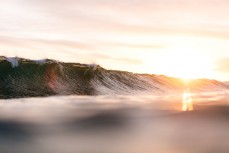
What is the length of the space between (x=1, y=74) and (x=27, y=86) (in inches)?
117

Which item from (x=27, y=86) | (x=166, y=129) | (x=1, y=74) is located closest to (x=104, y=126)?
(x=166, y=129)

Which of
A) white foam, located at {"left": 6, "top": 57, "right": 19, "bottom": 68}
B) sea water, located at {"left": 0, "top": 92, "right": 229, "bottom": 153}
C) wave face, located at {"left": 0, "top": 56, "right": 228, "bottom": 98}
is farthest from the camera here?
white foam, located at {"left": 6, "top": 57, "right": 19, "bottom": 68}

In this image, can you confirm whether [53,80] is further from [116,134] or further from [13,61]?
[116,134]

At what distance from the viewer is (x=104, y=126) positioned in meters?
6.32

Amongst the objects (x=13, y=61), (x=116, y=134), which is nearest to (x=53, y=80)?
(x=13, y=61)

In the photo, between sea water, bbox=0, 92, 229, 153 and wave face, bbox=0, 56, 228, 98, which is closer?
sea water, bbox=0, 92, 229, 153

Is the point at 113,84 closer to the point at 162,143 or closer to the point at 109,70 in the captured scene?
the point at 109,70

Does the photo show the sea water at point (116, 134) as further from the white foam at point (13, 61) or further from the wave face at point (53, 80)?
the white foam at point (13, 61)

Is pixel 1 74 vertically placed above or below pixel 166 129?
above

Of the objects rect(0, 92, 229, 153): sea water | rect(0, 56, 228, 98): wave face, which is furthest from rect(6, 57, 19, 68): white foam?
rect(0, 92, 229, 153): sea water

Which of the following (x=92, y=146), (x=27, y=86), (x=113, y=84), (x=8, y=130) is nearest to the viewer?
(x=92, y=146)

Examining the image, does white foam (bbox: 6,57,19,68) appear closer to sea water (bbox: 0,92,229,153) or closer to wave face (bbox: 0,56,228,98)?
wave face (bbox: 0,56,228,98)

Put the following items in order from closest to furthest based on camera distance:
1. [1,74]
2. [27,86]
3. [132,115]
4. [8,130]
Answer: [8,130], [132,115], [27,86], [1,74]

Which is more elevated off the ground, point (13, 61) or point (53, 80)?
point (13, 61)
